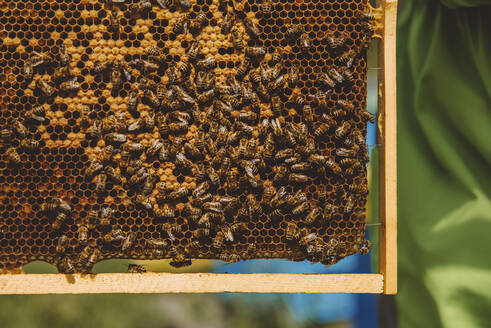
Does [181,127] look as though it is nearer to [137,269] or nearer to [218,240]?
[218,240]

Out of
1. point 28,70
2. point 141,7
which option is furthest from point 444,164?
point 28,70

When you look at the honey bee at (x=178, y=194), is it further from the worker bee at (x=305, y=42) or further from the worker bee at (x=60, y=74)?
the worker bee at (x=305, y=42)

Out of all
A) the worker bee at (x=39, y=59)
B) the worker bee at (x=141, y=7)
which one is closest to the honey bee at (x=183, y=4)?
the worker bee at (x=141, y=7)

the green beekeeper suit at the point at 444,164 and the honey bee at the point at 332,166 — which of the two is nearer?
the honey bee at the point at 332,166

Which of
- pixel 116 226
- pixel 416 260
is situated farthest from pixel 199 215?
pixel 416 260

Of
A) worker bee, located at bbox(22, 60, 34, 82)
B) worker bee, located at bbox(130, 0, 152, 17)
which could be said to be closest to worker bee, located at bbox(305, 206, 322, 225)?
worker bee, located at bbox(130, 0, 152, 17)
